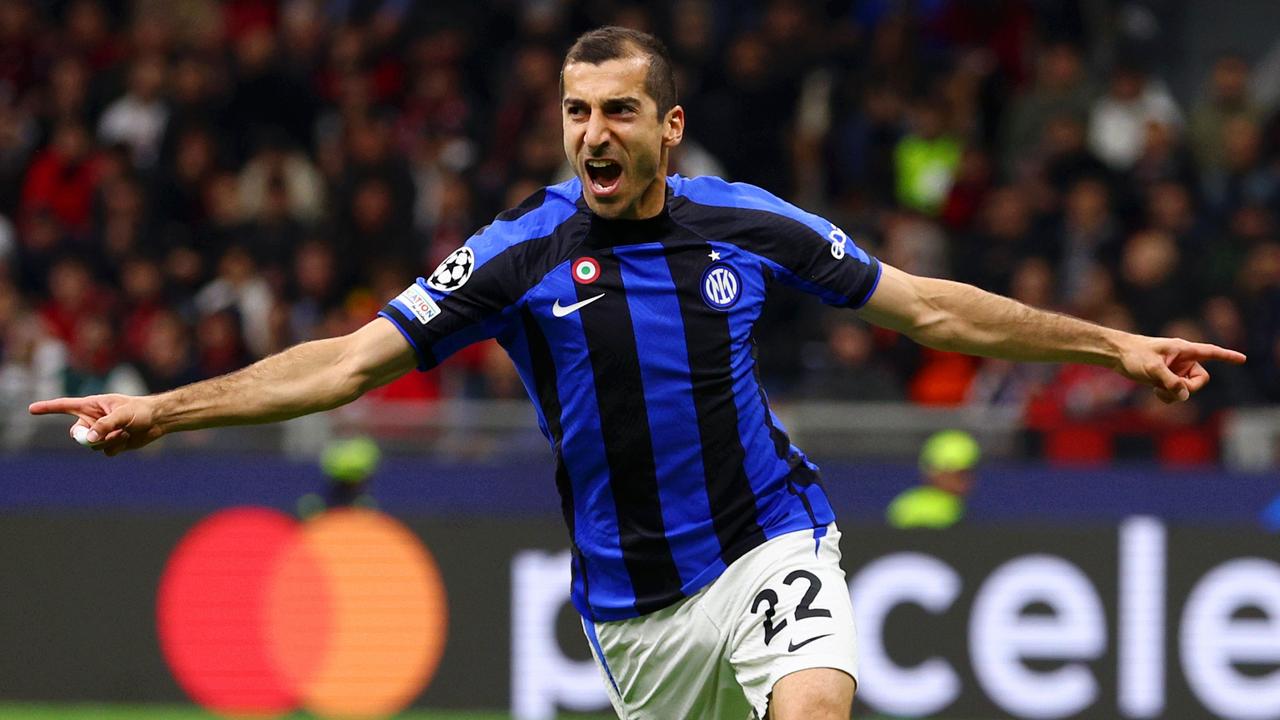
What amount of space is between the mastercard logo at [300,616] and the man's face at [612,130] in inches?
242

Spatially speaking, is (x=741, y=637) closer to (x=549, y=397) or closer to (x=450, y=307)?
(x=549, y=397)

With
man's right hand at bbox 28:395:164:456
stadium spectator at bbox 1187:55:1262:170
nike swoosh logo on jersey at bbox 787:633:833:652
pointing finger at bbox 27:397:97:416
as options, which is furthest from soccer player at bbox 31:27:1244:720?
stadium spectator at bbox 1187:55:1262:170

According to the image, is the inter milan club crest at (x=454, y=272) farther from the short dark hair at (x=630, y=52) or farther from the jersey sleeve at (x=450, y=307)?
the short dark hair at (x=630, y=52)

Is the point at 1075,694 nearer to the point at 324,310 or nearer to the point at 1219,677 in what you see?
the point at 1219,677

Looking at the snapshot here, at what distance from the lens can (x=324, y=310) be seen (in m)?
13.9

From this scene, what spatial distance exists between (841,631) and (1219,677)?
19.4ft

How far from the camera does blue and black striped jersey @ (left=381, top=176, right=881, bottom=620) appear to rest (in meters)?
5.50

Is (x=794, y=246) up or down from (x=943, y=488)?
up

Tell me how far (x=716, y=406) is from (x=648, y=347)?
0.81 ft

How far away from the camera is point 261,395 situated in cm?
522

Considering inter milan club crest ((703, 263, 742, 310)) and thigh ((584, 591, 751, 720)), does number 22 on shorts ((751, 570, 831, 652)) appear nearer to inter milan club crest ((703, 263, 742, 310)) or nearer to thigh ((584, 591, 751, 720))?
thigh ((584, 591, 751, 720))

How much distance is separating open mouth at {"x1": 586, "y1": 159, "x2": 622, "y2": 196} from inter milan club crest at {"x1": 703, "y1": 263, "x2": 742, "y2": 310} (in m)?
0.36

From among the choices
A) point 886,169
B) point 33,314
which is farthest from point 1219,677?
point 33,314

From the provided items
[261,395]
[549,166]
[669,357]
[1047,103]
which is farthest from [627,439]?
Answer: [1047,103]
